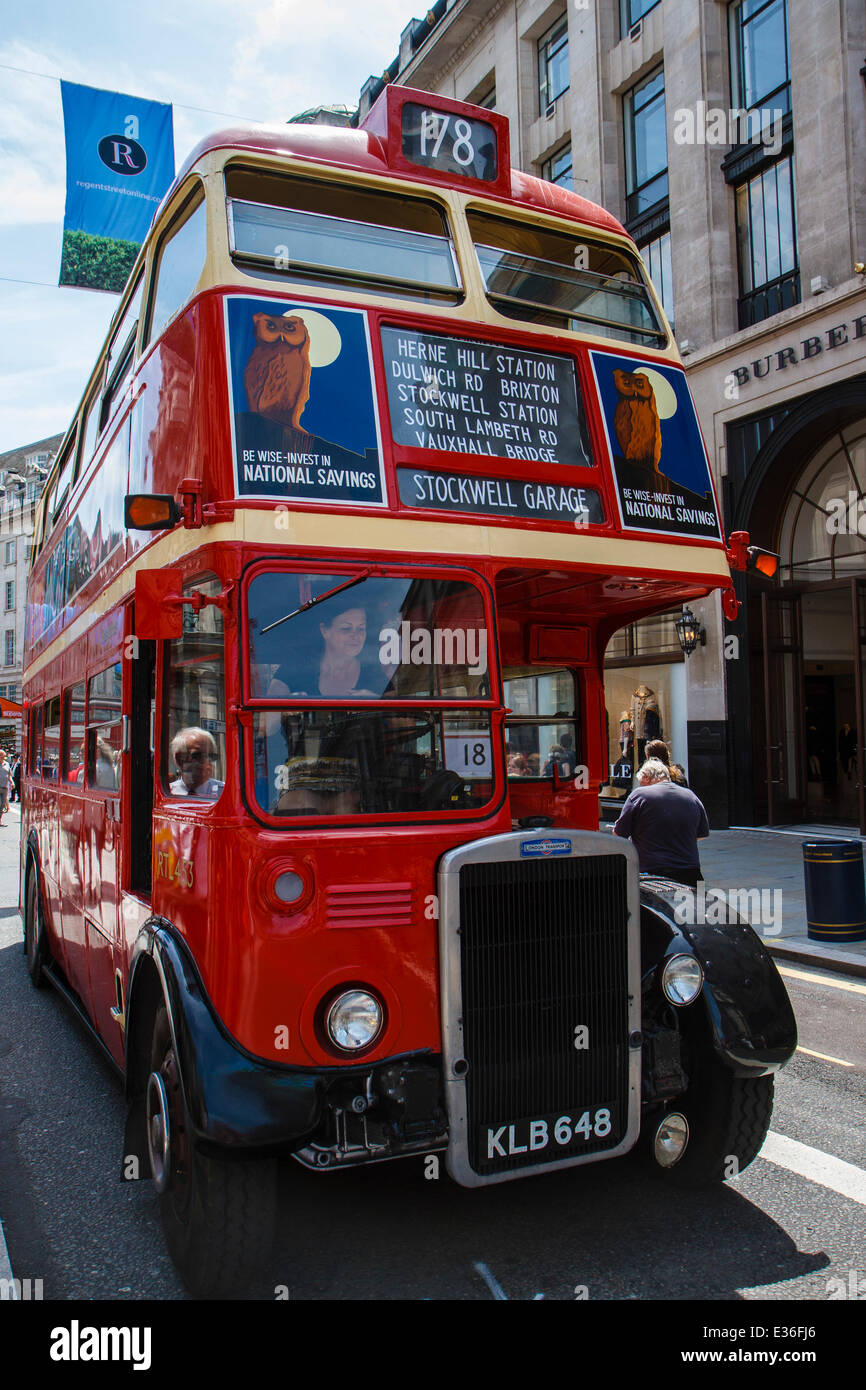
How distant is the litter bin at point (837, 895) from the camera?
859 cm

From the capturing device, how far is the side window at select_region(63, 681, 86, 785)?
5.92m

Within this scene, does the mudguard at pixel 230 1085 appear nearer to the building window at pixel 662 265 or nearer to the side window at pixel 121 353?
the side window at pixel 121 353

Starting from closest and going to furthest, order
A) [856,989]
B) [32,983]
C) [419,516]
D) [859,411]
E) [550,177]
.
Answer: [419,516], [856,989], [32,983], [859,411], [550,177]

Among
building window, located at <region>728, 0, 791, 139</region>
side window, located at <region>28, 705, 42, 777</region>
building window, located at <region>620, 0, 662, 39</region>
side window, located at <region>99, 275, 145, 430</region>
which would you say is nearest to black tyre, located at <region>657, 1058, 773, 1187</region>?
side window, located at <region>99, 275, 145, 430</region>

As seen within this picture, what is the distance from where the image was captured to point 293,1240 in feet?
11.7

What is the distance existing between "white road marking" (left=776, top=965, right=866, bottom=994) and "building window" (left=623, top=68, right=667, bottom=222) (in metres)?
15.3

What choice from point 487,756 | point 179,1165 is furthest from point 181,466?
point 179,1165

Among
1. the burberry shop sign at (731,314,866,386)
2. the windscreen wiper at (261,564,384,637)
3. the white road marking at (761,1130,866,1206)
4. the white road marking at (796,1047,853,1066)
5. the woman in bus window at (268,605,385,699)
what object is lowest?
the white road marking at (796,1047,853,1066)

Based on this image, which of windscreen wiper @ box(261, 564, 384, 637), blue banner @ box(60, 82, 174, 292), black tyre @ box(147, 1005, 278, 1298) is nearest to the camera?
black tyre @ box(147, 1005, 278, 1298)

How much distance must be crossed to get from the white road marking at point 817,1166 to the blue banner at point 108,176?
1005cm

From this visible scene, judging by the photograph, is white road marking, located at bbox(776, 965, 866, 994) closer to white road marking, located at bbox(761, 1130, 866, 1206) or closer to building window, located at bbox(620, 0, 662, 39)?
white road marking, located at bbox(761, 1130, 866, 1206)

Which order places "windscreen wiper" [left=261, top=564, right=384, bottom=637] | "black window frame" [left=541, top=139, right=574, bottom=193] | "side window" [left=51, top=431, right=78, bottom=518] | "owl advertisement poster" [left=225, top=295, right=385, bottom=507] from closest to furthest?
1. "windscreen wiper" [left=261, top=564, right=384, bottom=637]
2. "owl advertisement poster" [left=225, top=295, right=385, bottom=507]
3. "side window" [left=51, top=431, right=78, bottom=518]
4. "black window frame" [left=541, top=139, right=574, bottom=193]
